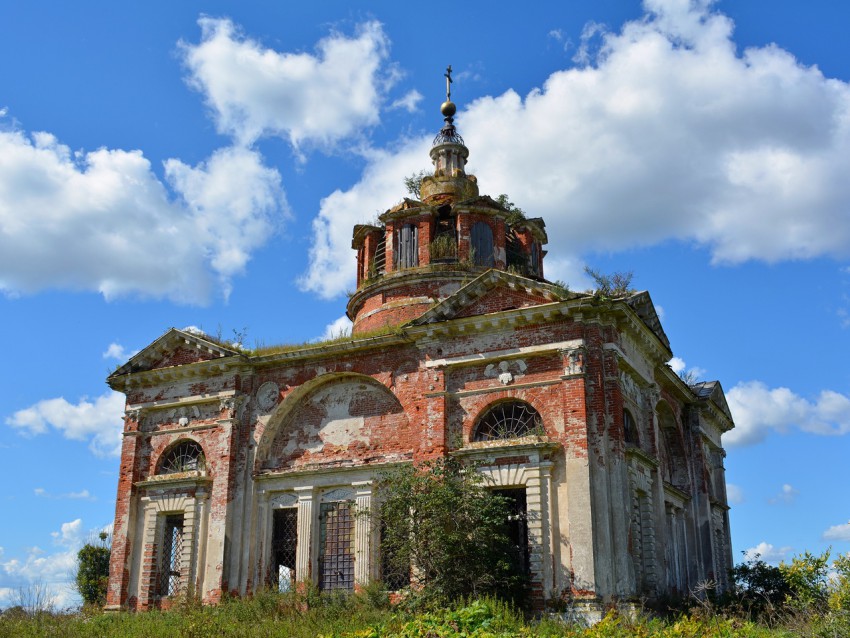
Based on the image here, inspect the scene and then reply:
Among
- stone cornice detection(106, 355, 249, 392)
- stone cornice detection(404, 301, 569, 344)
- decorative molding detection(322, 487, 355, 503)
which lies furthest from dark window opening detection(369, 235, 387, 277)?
decorative molding detection(322, 487, 355, 503)

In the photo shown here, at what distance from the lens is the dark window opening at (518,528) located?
55.9 feet

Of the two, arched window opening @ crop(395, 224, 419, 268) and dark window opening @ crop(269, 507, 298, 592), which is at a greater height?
arched window opening @ crop(395, 224, 419, 268)

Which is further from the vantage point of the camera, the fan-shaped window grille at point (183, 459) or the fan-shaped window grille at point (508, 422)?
the fan-shaped window grille at point (183, 459)

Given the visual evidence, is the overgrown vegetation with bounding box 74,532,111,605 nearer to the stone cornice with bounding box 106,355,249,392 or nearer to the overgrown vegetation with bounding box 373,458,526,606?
the stone cornice with bounding box 106,355,249,392

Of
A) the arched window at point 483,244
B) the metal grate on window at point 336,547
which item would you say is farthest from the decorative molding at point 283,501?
the arched window at point 483,244

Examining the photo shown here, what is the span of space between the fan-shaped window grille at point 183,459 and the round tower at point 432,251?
5.30m

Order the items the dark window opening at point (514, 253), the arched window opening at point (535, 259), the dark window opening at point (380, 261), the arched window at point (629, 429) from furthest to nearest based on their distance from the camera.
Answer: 1. the arched window opening at point (535, 259)
2. the dark window opening at point (380, 261)
3. the dark window opening at point (514, 253)
4. the arched window at point (629, 429)

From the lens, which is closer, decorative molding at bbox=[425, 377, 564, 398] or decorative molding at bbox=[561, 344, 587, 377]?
decorative molding at bbox=[561, 344, 587, 377]

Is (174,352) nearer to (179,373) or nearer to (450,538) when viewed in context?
(179,373)

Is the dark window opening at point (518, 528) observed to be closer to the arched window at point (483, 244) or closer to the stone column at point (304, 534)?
the stone column at point (304, 534)

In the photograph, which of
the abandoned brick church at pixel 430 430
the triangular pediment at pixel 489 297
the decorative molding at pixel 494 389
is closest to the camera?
the abandoned brick church at pixel 430 430

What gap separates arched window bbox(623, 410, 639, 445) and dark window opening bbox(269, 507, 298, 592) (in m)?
7.59

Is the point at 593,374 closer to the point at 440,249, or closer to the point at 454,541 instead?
the point at 454,541

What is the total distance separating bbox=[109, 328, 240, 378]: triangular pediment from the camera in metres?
21.3
